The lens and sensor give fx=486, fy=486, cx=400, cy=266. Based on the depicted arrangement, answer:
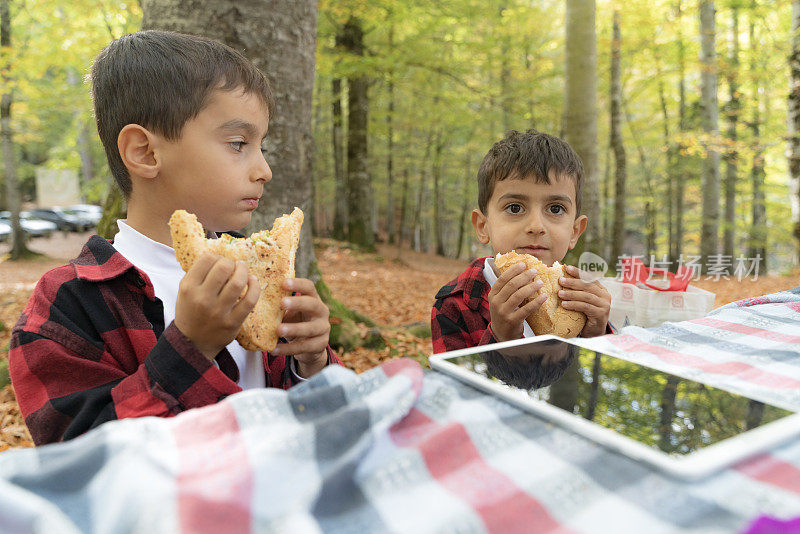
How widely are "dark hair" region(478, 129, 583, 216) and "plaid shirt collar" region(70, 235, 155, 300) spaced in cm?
159

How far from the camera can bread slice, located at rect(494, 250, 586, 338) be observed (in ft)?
5.81

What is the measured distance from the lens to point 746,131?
17.0 meters

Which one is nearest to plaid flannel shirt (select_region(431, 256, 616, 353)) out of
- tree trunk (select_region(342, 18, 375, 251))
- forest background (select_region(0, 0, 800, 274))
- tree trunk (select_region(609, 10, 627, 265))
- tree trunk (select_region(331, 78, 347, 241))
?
forest background (select_region(0, 0, 800, 274))

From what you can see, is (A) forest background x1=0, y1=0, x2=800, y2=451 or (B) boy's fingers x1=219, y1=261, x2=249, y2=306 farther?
(A) forest background x1=0, y1=0, x2=800, y2=451

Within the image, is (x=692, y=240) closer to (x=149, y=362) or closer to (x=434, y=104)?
(x=434, y=104)

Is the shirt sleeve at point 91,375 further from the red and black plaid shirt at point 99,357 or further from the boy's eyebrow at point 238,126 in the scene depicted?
the boy's eyebrow at point 238,126

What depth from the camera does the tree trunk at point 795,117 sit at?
777 cm

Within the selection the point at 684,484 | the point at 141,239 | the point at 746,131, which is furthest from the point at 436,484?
the point at 746,131

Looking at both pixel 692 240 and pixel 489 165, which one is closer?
pixel 489 165

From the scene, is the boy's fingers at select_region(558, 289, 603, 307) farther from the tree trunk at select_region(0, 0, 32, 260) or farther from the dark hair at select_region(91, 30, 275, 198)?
the tree trunk at select_region(0, 0, 32, 260)

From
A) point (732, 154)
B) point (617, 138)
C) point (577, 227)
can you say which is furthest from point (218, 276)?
point (732, 154)

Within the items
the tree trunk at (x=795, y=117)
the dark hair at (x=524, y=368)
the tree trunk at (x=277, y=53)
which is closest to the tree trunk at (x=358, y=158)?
the tree trunk at (x=795, y=117)

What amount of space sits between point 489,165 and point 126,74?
5.20ft

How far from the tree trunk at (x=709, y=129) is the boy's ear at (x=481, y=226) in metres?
9.95
